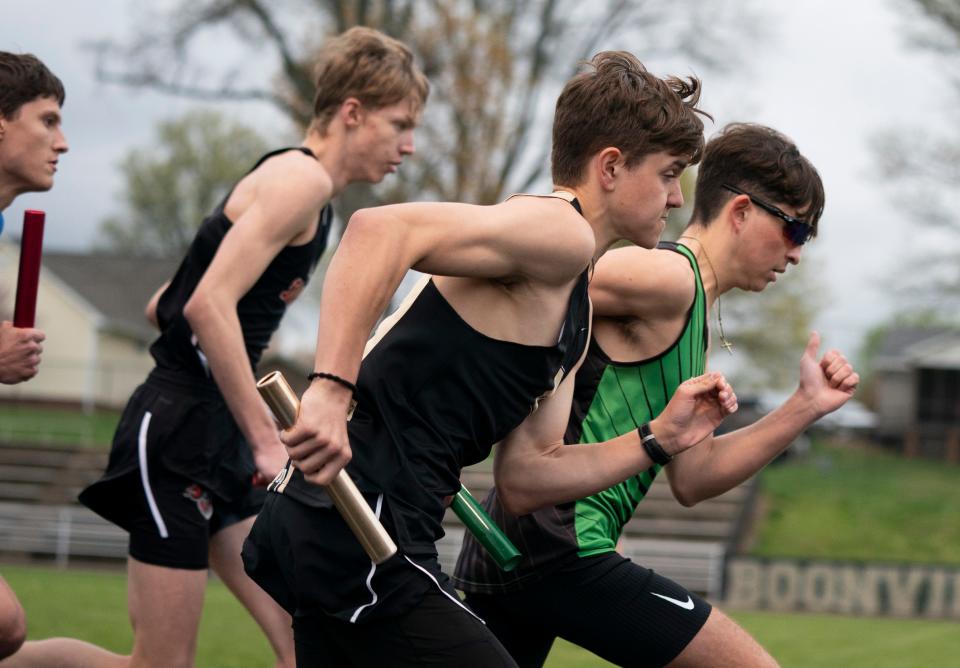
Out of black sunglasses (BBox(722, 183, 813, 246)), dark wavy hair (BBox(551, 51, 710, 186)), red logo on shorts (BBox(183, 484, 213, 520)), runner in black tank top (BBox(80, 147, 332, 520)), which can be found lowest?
red logo on shorts (BBox(183, 484, 213, 520))

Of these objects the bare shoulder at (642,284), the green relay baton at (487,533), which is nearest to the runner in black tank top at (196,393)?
the bare shoulder at (642,284)

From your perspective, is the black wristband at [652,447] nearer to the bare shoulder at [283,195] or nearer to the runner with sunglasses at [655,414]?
the runner with sunglasses at [655,414]

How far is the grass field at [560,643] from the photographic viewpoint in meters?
9.30

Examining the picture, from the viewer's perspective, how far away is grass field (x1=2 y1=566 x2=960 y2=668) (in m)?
9.30

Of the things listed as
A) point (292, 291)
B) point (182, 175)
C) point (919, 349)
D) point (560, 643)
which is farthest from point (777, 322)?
point (292, 291)

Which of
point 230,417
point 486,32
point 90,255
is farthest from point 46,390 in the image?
point 230,417

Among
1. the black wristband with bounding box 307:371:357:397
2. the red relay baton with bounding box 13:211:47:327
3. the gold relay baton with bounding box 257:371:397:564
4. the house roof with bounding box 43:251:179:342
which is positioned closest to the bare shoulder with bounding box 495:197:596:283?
the black wristband with bounding box 307:371:357:397

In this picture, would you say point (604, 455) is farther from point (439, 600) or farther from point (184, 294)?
point (184, 294)

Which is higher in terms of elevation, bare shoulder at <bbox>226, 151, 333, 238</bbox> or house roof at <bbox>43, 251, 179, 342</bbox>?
bare shoulder at <bbox>226, 151, 333, 238</bbox>

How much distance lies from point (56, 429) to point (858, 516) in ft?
62.4

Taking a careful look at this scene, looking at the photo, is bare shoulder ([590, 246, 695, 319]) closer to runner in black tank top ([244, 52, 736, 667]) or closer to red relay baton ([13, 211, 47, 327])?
runner in black tank top ([244, 52, 736, 667])

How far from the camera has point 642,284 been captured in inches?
153

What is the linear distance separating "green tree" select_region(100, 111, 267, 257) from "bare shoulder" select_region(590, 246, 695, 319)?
169ft

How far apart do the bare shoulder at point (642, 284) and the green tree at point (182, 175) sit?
2030 inches
